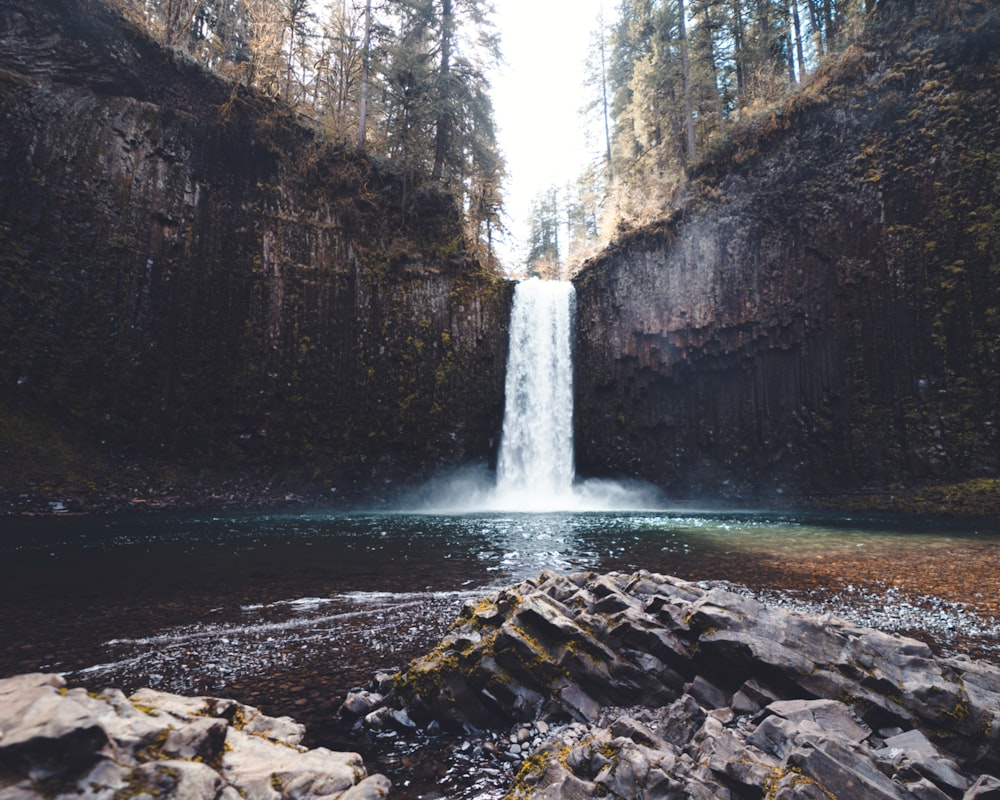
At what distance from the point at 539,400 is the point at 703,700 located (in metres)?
19.4

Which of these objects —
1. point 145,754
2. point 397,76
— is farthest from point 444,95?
point 145,754

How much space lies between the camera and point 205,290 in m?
17.2

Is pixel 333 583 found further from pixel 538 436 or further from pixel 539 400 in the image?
pixel 539 400

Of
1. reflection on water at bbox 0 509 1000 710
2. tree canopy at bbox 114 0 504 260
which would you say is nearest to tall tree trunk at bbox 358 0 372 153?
tree canopy at bbox 114 0 504 260

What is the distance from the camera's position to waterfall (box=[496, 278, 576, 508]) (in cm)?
2202

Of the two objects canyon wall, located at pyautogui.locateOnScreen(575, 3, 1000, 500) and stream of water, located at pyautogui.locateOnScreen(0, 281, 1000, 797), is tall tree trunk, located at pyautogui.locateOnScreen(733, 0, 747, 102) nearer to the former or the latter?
canyon wall, located at pyautogui.locateOnScreen(575, 3, 1000, 500)

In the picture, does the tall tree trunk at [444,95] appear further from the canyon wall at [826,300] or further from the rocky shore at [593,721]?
the rocky shore at [593,721]

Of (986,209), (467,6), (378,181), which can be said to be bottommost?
(986,209)

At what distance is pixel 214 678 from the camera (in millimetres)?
4066

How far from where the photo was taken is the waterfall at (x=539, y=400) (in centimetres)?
2202

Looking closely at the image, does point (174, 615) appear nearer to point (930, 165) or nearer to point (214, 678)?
point (214, 678)

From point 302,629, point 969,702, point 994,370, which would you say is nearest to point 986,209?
point 994,370

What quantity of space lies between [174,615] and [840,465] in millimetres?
20346

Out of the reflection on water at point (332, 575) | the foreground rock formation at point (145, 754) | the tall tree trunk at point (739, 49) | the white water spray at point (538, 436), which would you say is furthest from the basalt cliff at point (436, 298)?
the foreground rock formation at point (145, 754)
